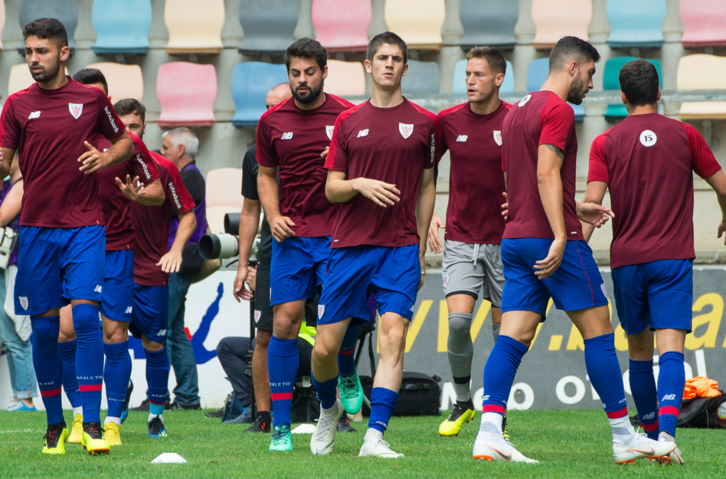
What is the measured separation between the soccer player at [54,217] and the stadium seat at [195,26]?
7.63 metres

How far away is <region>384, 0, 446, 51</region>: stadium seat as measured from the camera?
12.7m

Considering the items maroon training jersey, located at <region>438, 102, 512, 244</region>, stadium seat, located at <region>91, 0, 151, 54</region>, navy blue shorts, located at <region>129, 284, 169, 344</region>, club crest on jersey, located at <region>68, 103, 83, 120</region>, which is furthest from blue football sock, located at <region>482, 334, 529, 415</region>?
stadium seat, located at <region>91, 0, 151, 54</region>

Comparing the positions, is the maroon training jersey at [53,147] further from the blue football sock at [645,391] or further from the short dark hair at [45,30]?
the blue football sock at [645,391]

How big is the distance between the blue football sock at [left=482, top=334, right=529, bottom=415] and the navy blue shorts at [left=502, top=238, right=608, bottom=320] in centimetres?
19

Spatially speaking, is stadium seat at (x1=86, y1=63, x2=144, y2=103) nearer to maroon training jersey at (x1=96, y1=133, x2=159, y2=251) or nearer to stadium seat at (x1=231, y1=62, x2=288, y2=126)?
stadium seat at (x1=231, y1=62, x2=288, y2=126)

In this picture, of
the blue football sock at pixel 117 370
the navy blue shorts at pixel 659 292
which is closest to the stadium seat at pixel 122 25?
the blue football sock at pixel 117 370

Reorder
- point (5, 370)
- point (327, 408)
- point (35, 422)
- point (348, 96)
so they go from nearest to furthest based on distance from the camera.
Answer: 1. point (327, 408)
2. point (35, 422)
3. point (5, 370)
4. point (348, 96)

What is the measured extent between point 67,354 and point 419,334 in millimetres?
3984

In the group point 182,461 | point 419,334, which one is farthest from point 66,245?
point 419,334

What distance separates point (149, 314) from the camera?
271 inches

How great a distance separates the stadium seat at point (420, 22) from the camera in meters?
12.7

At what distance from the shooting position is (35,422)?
26.0 feet

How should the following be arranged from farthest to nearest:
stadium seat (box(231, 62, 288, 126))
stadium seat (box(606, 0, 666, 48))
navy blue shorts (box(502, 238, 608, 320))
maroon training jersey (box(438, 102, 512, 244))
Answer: stadium seat (box(231, 62, 288, 126)) < stadium seat (box(606, 0, 666, 48)) < maroon training jersey (box(438, 102, 512, 244)) < navy blue shorts (box(502, 238, 608, 320))

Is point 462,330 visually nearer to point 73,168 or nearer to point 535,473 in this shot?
point 535,473
